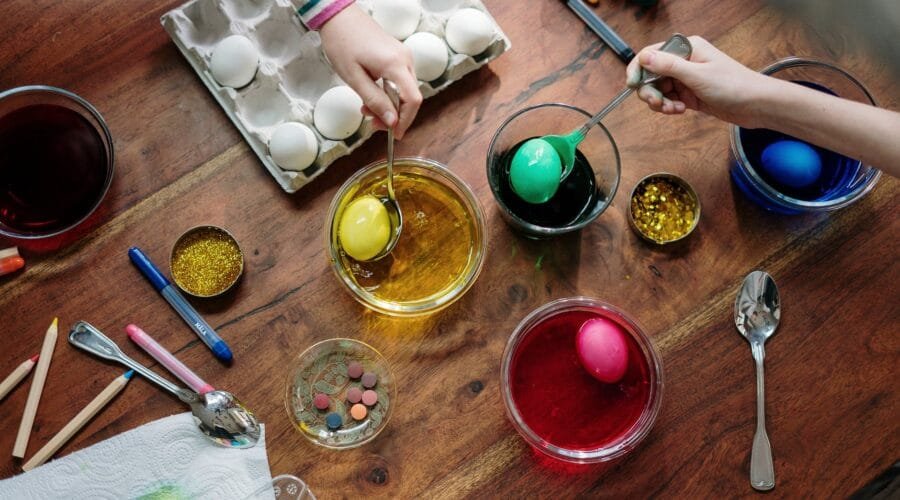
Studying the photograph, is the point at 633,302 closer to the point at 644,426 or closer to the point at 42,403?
the point at 644,426

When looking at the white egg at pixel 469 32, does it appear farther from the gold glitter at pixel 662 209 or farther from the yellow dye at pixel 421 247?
the gold glitter at pixel 662 209

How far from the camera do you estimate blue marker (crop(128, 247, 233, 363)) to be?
1.02 metres

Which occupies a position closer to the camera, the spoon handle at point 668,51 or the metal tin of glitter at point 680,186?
the spoon handle at point 668,51

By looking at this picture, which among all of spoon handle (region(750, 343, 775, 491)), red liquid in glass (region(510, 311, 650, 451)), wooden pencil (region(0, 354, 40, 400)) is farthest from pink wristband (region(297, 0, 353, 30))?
spoon handle (region(750, 343, 775, 491))

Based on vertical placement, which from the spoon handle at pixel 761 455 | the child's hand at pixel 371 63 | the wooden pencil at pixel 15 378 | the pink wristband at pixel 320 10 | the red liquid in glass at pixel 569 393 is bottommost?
the spoon handle at pixel 761 455

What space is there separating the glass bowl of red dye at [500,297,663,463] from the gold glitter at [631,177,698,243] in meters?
0.15

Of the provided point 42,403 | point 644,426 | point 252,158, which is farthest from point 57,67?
point 644,426

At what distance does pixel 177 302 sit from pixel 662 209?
751 mm

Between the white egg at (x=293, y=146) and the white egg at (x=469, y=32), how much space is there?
26cm

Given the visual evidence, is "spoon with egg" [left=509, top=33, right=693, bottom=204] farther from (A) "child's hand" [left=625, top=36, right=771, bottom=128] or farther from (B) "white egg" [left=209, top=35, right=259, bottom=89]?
(B) "white egg" [left=209, top=35, right=259, bottom=89]

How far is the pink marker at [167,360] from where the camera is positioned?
1.01 m

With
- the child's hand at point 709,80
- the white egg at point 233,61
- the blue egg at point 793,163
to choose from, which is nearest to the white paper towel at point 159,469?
the white egg at point 233,61

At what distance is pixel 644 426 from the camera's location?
101 centimetres

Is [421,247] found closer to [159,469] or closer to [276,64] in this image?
[276,64]
